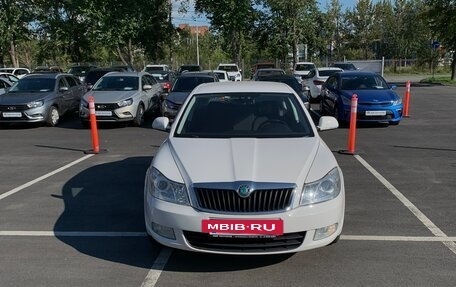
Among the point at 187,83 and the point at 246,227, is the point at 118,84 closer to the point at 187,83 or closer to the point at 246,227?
the point at 187,83

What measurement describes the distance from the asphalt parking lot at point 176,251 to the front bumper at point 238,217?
28 centimetres

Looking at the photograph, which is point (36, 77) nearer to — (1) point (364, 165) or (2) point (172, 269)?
(1) point (364, 165)

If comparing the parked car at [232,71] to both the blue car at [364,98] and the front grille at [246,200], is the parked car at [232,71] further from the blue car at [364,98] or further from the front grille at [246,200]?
the front grille at [246,200]

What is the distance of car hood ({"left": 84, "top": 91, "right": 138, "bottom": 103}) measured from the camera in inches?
551

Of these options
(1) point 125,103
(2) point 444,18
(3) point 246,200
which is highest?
(2) point 444,18

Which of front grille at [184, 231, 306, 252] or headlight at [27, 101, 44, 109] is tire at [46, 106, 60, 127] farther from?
front grille at [184, 231, 306, 252]

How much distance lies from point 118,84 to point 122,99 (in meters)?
1.40

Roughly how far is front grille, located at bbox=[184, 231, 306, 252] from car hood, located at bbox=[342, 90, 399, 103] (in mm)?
9777

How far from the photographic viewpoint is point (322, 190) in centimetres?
433

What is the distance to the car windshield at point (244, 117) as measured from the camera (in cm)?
538

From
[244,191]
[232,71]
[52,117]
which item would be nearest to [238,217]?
[244,191]

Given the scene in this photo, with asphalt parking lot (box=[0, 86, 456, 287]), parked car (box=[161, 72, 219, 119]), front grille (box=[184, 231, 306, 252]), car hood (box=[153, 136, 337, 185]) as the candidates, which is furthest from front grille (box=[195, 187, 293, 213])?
parked car (box=[161, 72, 219, 119])

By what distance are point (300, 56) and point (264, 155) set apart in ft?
141

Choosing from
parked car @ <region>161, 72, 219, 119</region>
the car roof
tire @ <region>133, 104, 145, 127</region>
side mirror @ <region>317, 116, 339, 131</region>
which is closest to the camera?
the car roof
